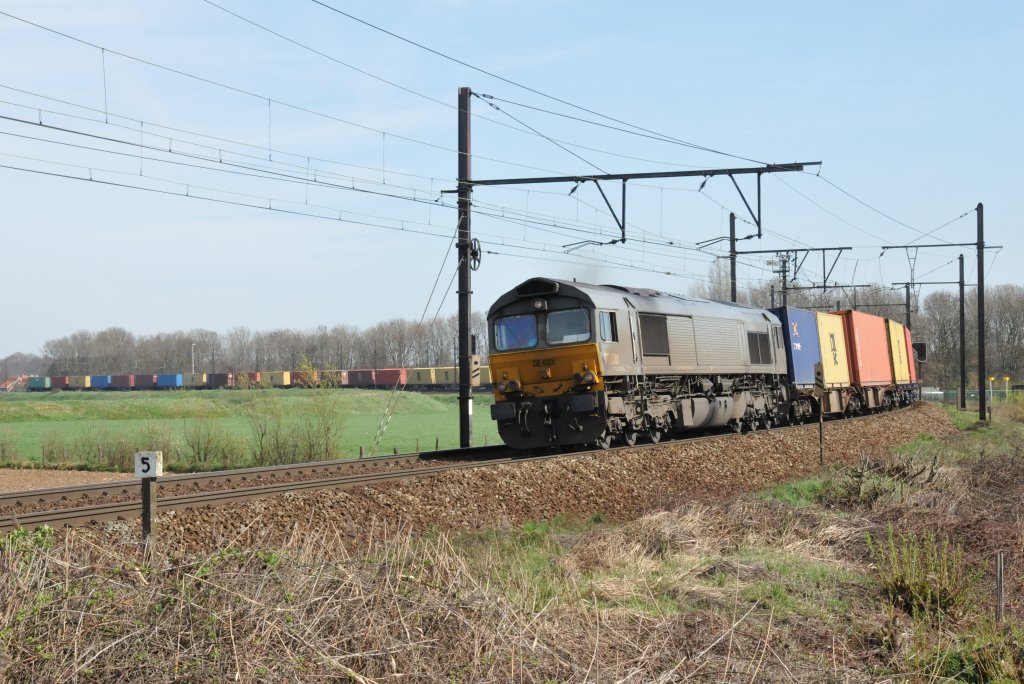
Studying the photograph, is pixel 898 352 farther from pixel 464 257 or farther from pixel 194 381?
pixel 194 381

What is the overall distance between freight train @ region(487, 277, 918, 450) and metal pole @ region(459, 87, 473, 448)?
0.72m

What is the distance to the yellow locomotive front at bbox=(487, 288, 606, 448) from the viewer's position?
60.7 ft

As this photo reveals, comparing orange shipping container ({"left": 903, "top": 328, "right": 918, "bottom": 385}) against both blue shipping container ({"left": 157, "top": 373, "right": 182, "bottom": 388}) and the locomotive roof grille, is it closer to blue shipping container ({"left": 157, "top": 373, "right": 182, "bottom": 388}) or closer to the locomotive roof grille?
the locomotive roof grille

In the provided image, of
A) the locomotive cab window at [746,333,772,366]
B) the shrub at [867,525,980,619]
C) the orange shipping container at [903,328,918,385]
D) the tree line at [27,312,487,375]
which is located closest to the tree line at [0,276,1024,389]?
the tree line at [27,312,487,375]

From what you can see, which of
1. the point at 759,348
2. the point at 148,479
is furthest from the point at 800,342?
the point at 148,479

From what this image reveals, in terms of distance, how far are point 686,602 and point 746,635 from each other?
4.88 feet

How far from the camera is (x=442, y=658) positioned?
5.80 m

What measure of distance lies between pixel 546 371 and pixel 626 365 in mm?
1724

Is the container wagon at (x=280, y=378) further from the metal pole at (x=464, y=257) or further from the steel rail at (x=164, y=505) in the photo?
the steel rail at (x=164, y=505)

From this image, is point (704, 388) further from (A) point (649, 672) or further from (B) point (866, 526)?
(A) point (649, 672)

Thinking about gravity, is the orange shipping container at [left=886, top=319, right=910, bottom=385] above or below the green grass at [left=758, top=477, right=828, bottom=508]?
above

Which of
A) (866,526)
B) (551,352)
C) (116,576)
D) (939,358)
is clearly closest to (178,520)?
(116,576)

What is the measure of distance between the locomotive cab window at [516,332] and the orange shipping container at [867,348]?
747 inches

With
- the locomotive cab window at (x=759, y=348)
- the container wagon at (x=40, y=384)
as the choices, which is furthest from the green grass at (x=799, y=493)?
the container wagon at (x=40, y=384)
